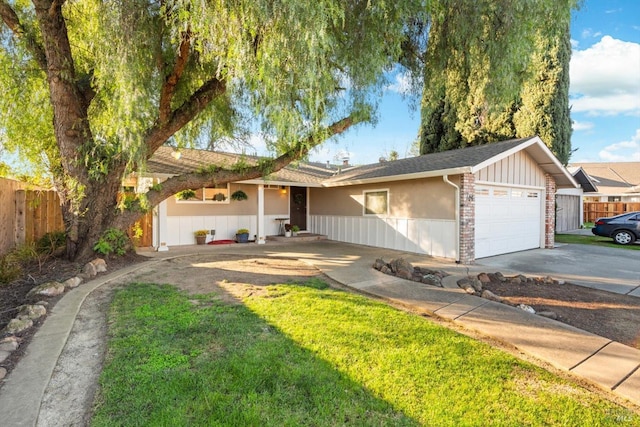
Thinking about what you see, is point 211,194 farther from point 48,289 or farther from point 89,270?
point 48,289

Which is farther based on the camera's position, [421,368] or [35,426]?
[421,368]

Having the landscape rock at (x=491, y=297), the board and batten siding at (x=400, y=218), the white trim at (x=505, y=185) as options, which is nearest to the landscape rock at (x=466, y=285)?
the landscape rock at (x=491, y=297)

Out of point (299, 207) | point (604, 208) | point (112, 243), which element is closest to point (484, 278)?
point (112, 243)

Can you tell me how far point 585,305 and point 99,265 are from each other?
29.0 ft

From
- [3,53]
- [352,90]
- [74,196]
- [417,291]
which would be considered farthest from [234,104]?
[417,291]

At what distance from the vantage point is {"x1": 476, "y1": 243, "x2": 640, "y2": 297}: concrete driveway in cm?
631

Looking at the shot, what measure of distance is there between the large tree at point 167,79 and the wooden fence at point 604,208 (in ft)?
73.1

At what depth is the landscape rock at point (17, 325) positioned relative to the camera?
139 inches

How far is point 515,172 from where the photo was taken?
32.4 ft

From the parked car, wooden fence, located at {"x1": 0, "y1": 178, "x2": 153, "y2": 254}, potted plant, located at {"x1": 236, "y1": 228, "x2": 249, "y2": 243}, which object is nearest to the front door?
potted plant, located at {"x1": 236, "y1": 228, "x2": 249, "y2": 243}

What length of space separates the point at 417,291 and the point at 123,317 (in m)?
4.45

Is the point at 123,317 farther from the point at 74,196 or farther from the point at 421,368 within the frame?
the point at 74,196

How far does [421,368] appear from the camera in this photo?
2.93 m

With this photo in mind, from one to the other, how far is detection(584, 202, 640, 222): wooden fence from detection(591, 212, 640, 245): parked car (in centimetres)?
997
